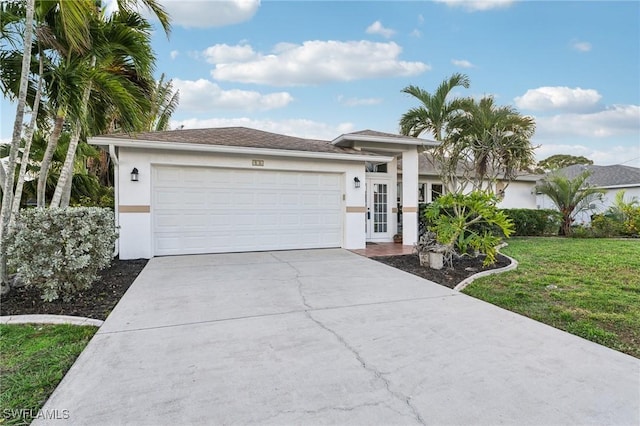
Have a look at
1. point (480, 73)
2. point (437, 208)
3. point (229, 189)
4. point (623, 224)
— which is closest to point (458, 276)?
point (437, 208)

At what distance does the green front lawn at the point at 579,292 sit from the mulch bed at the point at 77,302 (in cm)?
549

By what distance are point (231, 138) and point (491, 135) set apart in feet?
27.9

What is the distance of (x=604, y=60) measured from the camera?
11.5 metres

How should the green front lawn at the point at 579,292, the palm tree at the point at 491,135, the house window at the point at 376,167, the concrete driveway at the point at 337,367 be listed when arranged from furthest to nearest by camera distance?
1. the palm tree at the point at 491,135
2. the house window at the point at 376,167
3. the green front lawn at the point at 579,292
4. the concrete driveway at the point at 337,367

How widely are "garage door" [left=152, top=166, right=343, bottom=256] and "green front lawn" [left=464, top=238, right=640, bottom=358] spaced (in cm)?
497

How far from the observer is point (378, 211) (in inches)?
452

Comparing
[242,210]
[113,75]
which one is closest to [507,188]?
[242,210]

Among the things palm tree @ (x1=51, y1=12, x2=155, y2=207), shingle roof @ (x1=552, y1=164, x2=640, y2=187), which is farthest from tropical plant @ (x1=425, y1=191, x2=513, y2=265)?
shingle roof @ (x1=552, y1=164, x2=640, y2=187)

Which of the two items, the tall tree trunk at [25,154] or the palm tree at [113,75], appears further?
the palm tree at [113,75]

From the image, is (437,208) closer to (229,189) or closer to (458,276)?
(458,276)

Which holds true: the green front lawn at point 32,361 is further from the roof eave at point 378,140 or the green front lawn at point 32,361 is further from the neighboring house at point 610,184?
the neighboring house at point 610,184

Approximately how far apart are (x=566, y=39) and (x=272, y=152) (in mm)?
10177

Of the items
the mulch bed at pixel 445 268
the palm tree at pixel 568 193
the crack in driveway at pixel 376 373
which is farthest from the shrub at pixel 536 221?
the crack in driveway at pixel 376 373

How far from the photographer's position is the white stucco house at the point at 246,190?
8.21 metres
